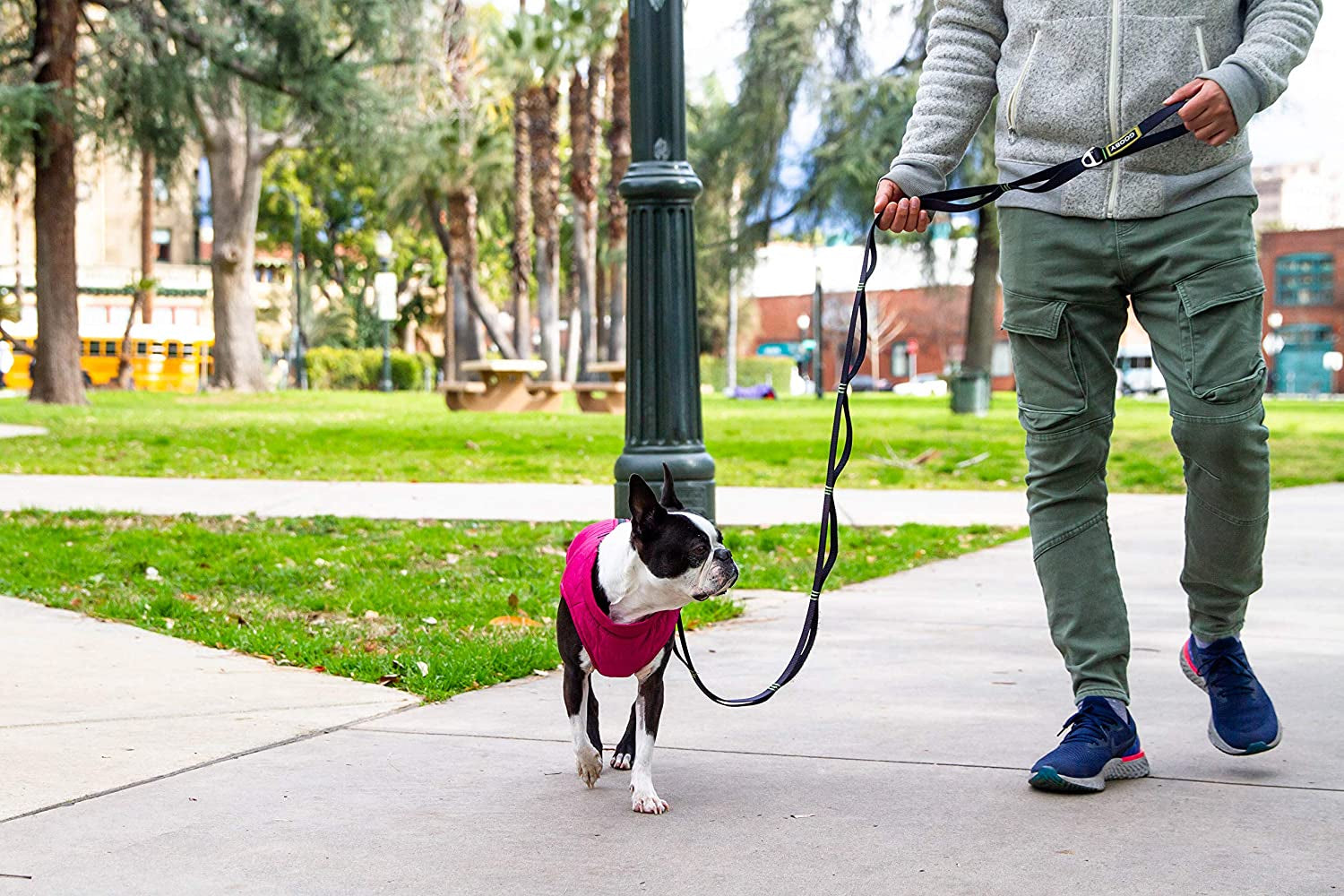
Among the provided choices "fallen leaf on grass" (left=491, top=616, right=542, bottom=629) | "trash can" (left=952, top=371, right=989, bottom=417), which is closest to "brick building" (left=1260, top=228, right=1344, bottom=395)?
"trash can" (left=952, top=371, right=989, bottom=417)

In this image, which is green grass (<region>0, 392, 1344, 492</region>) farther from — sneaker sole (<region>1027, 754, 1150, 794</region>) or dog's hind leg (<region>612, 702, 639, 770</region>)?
sneaker sole (<region>1027, 754, 1150, 794</region>)

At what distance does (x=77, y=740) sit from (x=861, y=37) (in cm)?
2929

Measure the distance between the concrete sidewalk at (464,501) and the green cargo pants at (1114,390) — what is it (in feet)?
17.0

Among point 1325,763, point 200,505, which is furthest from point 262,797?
point 200,505

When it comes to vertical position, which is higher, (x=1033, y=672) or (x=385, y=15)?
(x=385, y=15)

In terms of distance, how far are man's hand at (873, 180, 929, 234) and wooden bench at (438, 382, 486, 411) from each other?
72.7 feet

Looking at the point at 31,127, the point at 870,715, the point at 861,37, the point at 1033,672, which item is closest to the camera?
the point at 870,715

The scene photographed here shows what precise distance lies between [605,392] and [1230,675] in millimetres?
22498

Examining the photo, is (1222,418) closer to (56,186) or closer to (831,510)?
(831,510)

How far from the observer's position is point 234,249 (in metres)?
34.4

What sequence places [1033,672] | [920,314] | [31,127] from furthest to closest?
[920,314] → [31,127] → [1033,672]

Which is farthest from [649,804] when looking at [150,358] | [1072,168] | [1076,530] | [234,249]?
[150,358]

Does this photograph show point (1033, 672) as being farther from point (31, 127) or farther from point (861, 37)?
point (861, 37)

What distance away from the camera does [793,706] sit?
14.3ft
